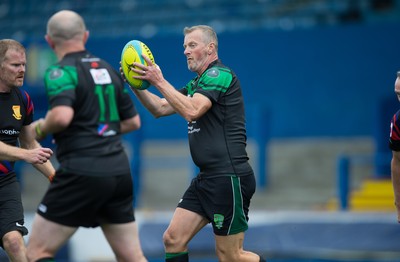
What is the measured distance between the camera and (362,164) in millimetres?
15336

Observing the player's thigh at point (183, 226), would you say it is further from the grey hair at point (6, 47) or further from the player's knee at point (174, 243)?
the grey hair at point (6, 47)

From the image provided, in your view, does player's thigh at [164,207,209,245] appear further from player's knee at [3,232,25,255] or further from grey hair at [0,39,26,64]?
grey hair at [0,39,26,64]

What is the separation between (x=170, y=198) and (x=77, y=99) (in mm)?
9056

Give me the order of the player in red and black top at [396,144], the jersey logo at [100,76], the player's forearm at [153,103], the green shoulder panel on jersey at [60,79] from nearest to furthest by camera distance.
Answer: the green shoulder panel on jersey at [60,79], the jersey logo at [100,76], the player's forearm at [153,103], the player in red and black top at [396,144]

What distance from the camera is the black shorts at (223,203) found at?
21.5ft

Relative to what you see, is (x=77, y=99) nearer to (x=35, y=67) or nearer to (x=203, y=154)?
(x=203, y=154)

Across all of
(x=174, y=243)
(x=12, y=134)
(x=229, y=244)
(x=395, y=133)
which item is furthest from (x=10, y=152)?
(x=395, y=133)

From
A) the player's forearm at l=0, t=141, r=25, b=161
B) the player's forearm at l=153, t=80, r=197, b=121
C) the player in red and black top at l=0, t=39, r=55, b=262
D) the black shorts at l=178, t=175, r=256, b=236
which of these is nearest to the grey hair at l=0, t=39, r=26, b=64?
the player in red and black top at l=0, t=39, r=55, b=262

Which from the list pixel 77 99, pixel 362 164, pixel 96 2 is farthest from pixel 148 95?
pixel 96 2

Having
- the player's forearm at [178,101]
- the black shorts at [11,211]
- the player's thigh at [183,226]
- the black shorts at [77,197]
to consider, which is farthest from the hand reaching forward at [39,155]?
the player's thigh at [183,226]

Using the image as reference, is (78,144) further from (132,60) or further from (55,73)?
(132,60)

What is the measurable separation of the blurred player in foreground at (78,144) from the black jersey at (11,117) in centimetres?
86

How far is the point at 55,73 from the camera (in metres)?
5.68

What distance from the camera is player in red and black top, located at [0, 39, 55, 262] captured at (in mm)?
6586
